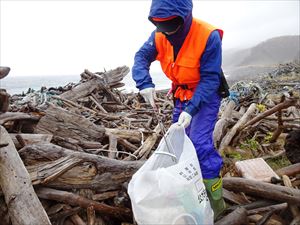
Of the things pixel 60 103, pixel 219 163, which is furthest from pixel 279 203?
pixel 60 103

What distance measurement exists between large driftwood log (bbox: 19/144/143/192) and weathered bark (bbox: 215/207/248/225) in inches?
40.0

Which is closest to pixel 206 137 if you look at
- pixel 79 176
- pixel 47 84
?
pixel 79 176

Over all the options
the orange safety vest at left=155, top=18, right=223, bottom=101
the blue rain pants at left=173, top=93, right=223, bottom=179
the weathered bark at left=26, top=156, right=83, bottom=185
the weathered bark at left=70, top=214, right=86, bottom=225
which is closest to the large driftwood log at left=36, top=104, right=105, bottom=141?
the weathered bark at left=26, top=156, right=83, bottom=185

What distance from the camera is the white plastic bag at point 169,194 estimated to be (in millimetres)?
2311

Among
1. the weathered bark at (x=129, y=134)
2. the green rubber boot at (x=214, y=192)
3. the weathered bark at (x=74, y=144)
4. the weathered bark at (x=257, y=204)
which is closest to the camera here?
the green rubber boot at (x=214, y=192)

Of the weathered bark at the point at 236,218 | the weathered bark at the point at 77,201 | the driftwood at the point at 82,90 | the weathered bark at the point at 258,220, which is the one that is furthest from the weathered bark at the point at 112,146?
the driftwood at the point at 82,90

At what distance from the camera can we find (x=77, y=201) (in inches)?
126

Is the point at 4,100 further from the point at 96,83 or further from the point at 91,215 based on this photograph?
the point at 96,83

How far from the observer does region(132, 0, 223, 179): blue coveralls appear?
9.22 ft

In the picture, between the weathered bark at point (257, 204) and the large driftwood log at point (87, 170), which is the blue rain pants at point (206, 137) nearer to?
the weathered bark at point (257, 204)

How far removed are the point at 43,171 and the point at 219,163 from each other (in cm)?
164

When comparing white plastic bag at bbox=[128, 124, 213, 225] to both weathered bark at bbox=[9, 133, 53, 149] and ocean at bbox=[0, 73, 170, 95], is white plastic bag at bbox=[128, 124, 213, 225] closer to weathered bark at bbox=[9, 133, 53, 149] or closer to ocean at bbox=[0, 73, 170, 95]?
weathered bark at bbox=[9, 133, 53, 149]

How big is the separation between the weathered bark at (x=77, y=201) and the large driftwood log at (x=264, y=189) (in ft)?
3.78

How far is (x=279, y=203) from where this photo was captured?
3426 mm
